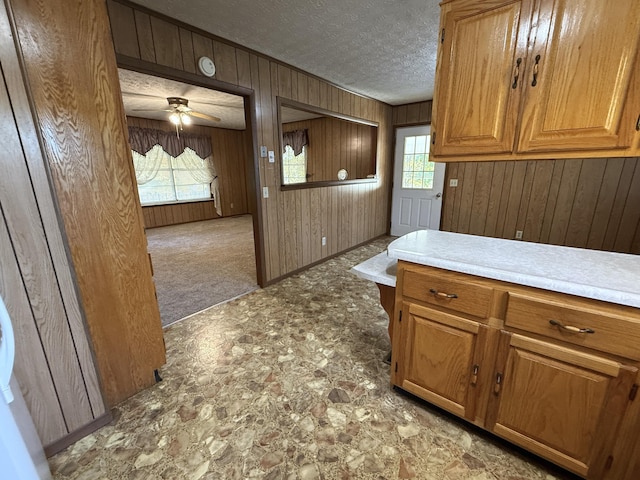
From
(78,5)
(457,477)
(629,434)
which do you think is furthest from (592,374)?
(78,5)

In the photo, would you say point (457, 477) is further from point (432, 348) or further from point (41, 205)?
point (41, 205)

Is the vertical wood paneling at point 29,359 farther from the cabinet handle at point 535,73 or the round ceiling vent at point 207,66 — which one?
the cabinet handle at point 535,73

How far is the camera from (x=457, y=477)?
3.86 ft

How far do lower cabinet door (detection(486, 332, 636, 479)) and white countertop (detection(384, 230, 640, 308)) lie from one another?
0.25 meters

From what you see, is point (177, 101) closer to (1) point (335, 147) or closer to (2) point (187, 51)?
(2) point (187, 51)

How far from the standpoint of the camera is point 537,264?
1.16 meters

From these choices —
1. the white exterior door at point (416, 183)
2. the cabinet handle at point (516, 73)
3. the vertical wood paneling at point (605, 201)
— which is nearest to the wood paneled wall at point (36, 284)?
the cabinet handle at point (516, 73)

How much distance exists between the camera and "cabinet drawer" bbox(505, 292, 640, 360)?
90 centimetres

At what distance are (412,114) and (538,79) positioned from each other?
380cm

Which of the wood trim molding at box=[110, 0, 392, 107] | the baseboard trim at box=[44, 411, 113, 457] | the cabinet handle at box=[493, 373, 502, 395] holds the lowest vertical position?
the baseboard trim at box=[44, 411, 113, 457]

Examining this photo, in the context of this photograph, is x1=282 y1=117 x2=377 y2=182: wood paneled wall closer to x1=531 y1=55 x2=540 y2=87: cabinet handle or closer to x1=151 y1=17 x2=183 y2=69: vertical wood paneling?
x1=151 y1=17 x2=183 y2=69: vertical wood paneling

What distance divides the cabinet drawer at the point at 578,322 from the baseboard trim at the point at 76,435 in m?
2.09

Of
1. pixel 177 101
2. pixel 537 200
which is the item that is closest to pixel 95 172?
pixel 177 101

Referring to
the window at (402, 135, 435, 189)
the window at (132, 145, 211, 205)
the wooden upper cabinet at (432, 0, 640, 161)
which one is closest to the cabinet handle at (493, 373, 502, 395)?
the wooden upper cabinet at (432, 0, 640, 161)
